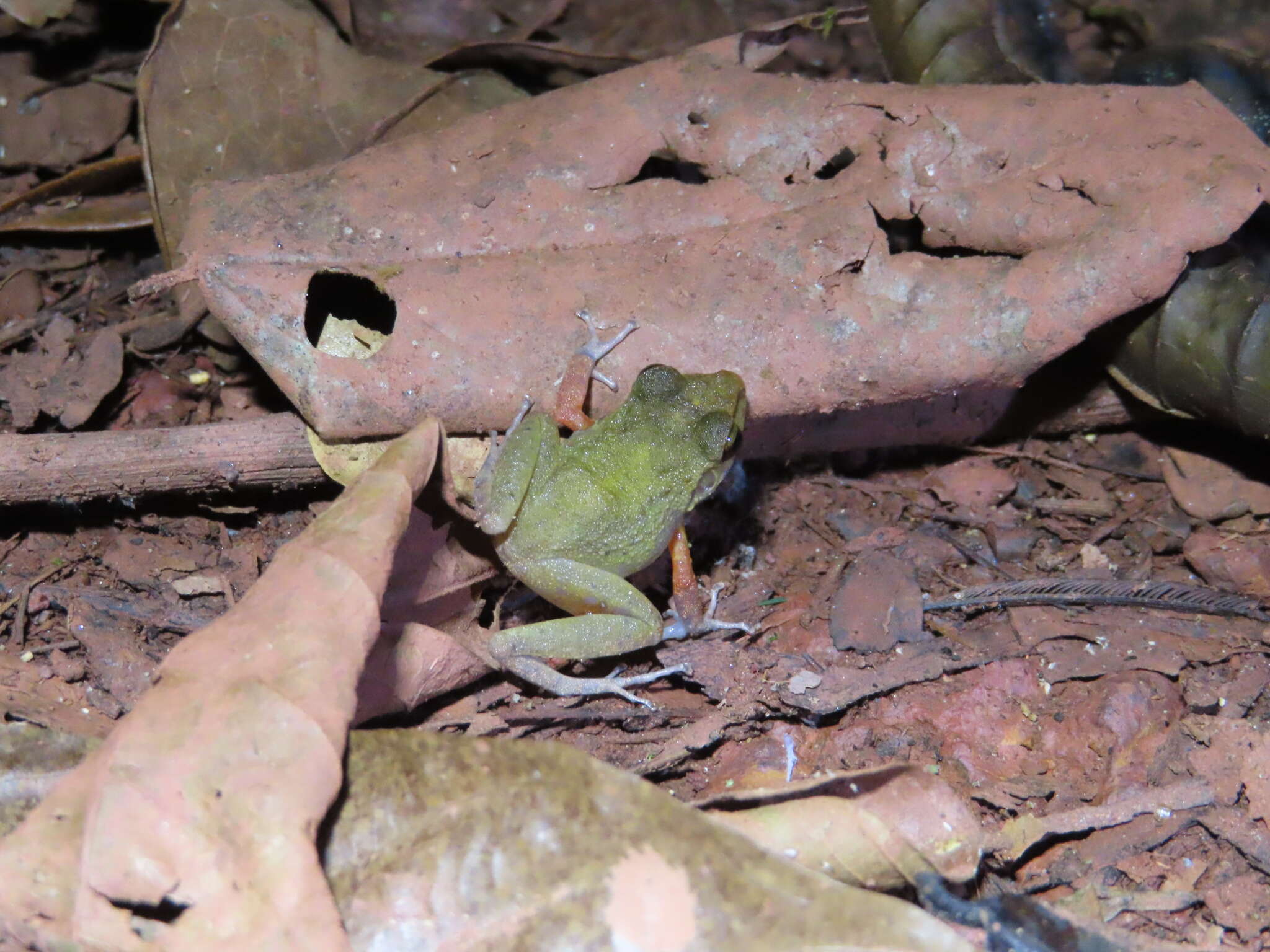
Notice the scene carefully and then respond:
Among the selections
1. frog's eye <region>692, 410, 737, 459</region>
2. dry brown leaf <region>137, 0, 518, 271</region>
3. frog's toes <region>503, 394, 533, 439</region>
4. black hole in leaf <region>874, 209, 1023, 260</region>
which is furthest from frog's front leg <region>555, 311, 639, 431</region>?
dry brown leaf <region>137, 0, 518, 271</region>

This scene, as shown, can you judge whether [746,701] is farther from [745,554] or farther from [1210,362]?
[1210,362]

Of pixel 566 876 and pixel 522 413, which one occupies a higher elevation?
pixel 522 413

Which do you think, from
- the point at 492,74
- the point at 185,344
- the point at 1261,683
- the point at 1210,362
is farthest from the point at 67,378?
the point at 1261,683

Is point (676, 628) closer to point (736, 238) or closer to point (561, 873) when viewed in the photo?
point (561, 873)

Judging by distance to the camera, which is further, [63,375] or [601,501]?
[63,375]

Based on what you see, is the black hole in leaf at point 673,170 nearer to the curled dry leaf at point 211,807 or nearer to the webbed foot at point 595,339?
the webbed foot at point 595,339

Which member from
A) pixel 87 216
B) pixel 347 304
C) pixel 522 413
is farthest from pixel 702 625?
pixel 87 216
